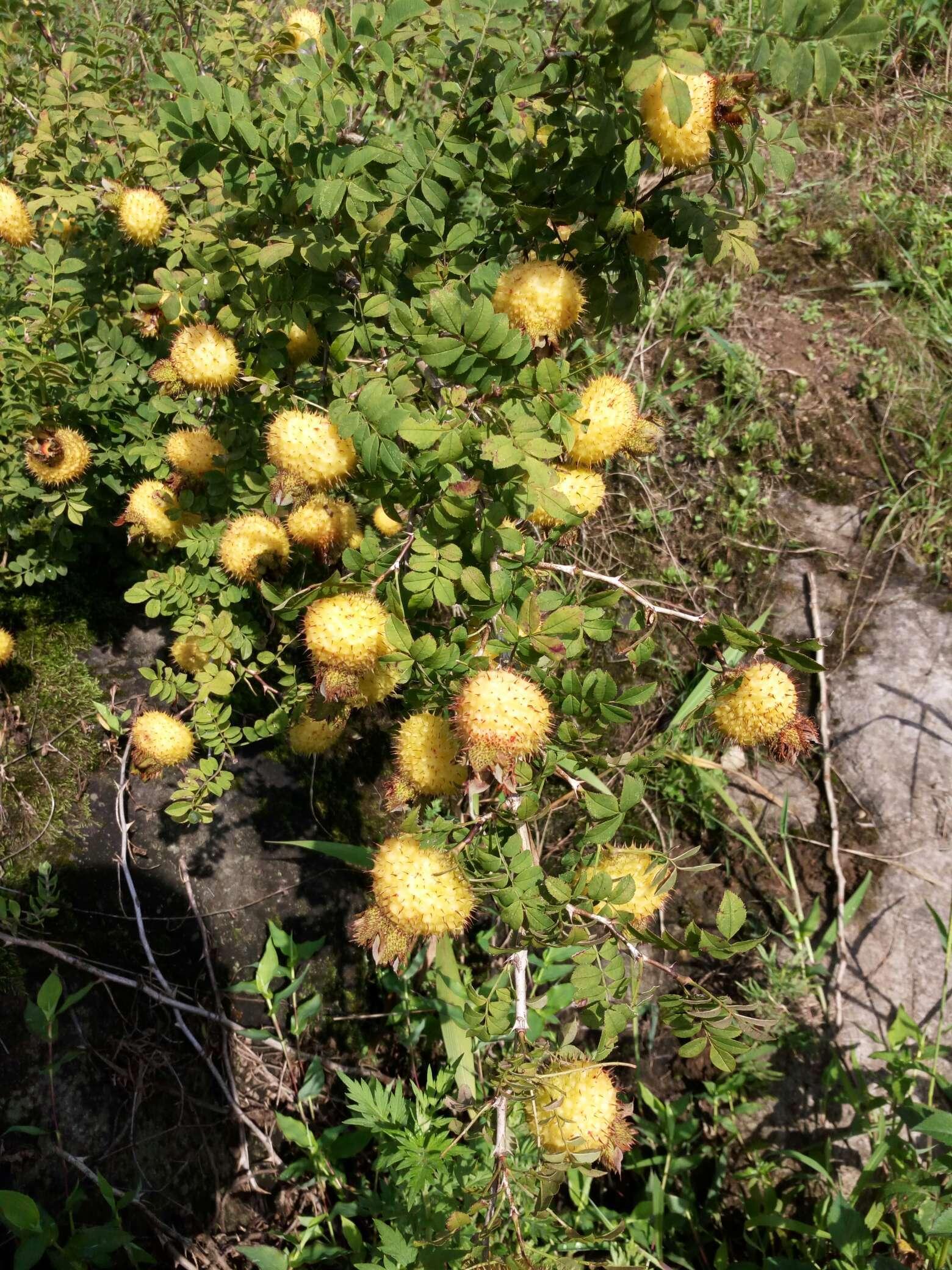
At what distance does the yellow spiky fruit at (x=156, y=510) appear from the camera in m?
2.28

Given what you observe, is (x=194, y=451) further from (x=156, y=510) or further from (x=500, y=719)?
(x=500, y=719)

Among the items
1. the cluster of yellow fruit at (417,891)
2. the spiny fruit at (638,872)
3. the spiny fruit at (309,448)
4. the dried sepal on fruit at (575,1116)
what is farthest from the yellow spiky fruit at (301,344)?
the dried sepal on fruit at (575,1116)

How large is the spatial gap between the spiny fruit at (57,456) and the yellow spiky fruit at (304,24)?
1.09 metres

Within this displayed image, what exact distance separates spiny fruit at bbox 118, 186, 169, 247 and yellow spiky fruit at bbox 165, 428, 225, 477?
1.51ft

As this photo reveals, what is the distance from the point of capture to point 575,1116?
171 centimetres

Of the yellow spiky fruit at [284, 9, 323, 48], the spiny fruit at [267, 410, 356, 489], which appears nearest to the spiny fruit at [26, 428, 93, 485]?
the spiny fruit at [267, 410, 356, 489]

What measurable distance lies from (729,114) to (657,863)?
4.44ft

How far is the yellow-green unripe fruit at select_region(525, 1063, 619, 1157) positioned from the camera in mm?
1694

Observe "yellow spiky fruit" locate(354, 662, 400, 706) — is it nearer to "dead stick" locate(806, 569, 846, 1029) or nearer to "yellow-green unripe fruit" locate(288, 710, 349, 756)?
"yellow-green unripe fruit" locate(288, 710, 349, 756)

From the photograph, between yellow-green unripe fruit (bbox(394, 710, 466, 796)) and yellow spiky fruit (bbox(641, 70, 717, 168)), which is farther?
yellow-green unripe fruit (bbox(394, 710, 466, 796))

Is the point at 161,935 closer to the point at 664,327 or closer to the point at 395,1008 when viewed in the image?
the point at 395,1008

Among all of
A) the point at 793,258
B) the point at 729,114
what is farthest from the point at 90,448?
the point at 793,258

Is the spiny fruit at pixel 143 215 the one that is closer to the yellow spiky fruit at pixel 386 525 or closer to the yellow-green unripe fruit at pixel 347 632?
the yellow spiky fruit at pixel 386 525

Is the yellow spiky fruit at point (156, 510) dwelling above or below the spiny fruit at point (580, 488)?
below
